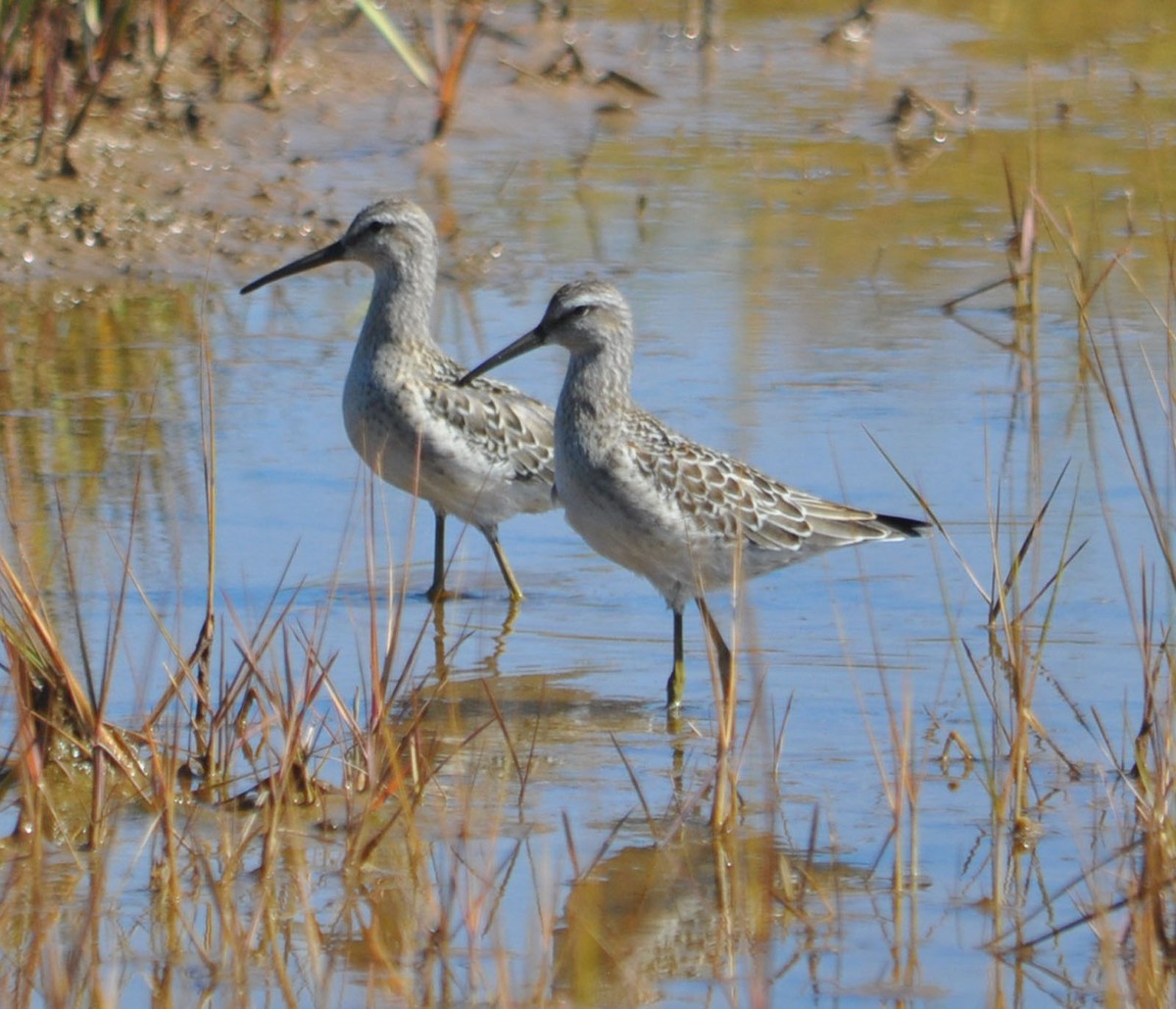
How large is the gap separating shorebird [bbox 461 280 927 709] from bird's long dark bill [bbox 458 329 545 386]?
0.02 m

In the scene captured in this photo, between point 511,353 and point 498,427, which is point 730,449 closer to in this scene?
point 498,427

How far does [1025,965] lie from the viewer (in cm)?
476

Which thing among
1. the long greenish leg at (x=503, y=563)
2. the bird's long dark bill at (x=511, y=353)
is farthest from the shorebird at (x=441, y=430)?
the bird's long dark bill at (x=511, y=353)

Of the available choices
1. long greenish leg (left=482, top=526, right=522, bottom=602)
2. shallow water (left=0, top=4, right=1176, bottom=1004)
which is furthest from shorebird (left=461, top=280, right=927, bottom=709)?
long greenish leg (left=482, top=526, right=522, bottom=602)

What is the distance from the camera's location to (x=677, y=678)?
683 centimetres

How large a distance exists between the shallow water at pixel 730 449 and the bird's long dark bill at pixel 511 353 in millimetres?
694

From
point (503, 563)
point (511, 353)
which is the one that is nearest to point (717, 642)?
point (503, 563)

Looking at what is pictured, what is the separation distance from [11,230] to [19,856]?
22.2 feet

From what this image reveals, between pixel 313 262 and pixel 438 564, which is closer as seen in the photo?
pixel 438 564

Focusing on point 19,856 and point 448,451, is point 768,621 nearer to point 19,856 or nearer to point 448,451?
point 448,451

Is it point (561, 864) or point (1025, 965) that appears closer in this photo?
point (1025, 965)

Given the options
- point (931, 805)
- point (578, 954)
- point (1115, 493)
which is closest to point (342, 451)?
point (1115, 493)

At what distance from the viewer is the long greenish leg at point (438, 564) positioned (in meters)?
8.02

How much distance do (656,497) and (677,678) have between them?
2.03 feet
